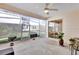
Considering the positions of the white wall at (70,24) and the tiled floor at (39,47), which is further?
the white wall at (70,24)

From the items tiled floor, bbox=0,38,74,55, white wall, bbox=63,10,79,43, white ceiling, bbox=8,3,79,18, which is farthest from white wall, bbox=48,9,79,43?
tiled floor, bbox=0,38,74,55

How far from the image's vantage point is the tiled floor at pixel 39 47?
2141mm

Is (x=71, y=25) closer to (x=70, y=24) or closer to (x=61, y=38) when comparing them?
(x=70, y=24)

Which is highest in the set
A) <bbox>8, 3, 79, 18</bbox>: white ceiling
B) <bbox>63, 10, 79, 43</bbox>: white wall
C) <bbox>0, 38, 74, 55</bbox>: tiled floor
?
<bbox>8, 3, 79, 18</bbox>: white ceiling

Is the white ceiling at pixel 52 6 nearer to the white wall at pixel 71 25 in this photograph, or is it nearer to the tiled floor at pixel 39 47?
the white wall at pixel 71 25

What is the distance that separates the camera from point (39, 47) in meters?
2.31

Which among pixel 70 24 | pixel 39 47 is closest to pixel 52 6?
pixel 70 24

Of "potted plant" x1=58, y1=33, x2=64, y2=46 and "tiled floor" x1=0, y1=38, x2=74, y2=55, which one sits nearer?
"tiled floor" x1=0, y1=38, x2=74, y2=55

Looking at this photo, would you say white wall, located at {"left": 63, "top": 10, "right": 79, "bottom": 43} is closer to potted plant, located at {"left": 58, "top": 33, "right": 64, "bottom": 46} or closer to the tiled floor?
potted plant, located at {"left": 58, "top": 33, "right": 64, "bottom": 46}

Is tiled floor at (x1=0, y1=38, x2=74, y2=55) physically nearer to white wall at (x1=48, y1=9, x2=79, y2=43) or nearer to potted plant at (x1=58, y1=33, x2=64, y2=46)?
potted plant at (x1=58, y1=33, x2=64, y2=46)

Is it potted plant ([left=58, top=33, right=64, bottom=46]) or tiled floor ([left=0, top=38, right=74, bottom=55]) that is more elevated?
potted plant ([left=58, top=33, right=64, bottom=46])

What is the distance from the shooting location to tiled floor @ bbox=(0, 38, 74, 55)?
2.14 metres

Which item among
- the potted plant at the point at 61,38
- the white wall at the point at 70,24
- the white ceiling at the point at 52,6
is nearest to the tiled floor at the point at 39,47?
the potted plant at the point at 61,38
